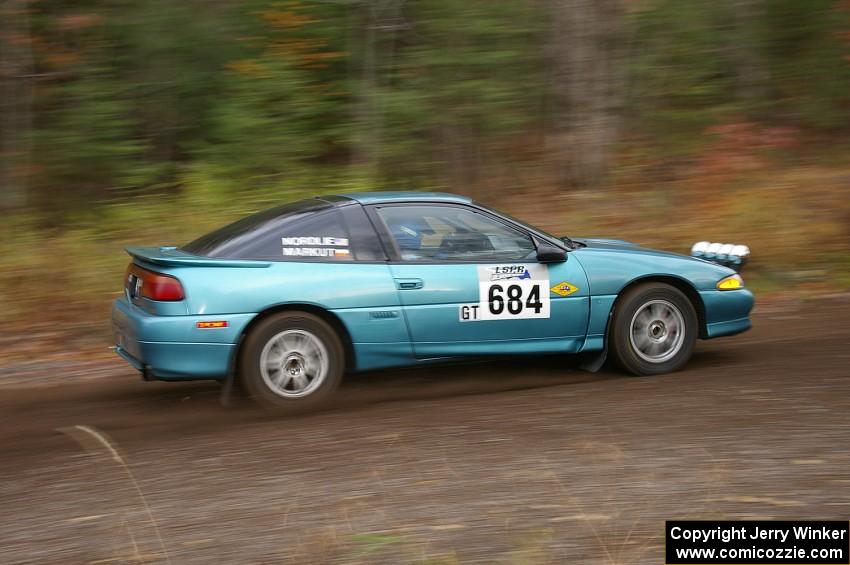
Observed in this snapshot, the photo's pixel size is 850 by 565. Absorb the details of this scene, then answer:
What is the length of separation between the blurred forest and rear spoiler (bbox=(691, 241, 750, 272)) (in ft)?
5.46

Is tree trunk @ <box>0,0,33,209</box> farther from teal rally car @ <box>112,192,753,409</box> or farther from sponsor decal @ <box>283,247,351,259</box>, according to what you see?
sponsor decal @ <box>283,247,351,259</box>

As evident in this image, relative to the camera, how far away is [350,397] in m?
6.91

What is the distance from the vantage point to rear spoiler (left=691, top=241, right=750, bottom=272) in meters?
9.40

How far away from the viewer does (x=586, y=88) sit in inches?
531

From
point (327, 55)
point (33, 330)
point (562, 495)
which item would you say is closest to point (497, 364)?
point (562, 495)

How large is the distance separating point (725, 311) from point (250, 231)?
3.62 m

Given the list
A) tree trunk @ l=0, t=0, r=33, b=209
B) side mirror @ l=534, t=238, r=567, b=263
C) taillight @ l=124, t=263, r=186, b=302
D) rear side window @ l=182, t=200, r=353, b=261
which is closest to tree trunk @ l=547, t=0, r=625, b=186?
side mirror @ l=534, t=238, r=567, b=263

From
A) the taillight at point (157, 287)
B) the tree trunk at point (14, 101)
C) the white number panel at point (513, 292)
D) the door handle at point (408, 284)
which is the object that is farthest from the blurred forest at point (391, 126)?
the door handle at point (408, 284)

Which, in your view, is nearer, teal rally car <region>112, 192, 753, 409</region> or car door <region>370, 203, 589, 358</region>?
teal rally car <region>112, 192, 753, 409</region>

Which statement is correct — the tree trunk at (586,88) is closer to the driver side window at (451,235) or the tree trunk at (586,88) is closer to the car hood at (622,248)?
the car hood at (622,248)

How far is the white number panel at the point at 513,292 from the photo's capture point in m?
6.92

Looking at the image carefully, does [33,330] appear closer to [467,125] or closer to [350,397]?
[350,397]

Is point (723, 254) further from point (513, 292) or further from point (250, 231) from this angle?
point (250, 231)

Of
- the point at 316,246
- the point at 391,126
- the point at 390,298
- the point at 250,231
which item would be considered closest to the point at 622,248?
the point at 390,298
